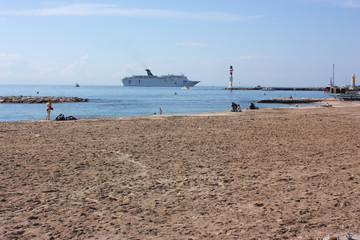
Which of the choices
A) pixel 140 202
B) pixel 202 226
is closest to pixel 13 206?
pixel 140 202

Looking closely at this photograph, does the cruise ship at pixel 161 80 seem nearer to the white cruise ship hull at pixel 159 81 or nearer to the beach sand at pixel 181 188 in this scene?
the white cruise ship hull at pixel 159 81

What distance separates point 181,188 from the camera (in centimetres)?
662

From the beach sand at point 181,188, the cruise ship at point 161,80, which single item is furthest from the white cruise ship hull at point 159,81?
the beach sand at point 181,188

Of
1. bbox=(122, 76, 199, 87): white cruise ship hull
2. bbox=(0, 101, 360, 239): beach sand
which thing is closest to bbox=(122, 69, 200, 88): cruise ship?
bbox=(122, 76, 199, 87): white cruise ship hull

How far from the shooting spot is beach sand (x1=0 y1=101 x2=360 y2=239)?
4.77 meters

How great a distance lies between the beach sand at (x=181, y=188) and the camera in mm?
4770

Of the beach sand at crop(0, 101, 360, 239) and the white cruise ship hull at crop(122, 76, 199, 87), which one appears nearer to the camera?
the beach sand at crop(0, 101, 360, 239)

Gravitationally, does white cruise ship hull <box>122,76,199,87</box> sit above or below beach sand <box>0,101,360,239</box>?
above

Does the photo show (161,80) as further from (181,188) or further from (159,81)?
(181,188)

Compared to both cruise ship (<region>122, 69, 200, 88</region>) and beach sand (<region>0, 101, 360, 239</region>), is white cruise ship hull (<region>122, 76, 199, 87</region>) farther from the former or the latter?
beach sand (<region>0, 101, 360, 239</region>)

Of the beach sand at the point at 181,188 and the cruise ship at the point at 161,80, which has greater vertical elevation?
the cruise ship at the point at 161,80

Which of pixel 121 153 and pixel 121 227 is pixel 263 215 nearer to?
pixel 121 227

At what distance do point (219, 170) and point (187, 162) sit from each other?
113 centimetres

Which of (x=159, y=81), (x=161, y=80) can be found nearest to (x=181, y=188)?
(x=161, y=80)
